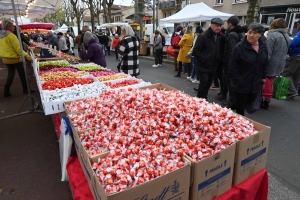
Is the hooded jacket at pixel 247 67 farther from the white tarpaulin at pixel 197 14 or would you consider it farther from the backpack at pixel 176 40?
the white tarpaulin at pixel 197 14

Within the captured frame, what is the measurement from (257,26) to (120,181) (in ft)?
8.46

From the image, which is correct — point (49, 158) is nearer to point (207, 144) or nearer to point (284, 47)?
point (207, 144)

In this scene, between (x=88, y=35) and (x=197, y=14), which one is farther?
(x=197, y=14)

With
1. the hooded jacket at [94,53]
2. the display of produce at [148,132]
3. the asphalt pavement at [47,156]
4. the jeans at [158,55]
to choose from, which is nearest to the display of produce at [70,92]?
the display of produce at [148,132]

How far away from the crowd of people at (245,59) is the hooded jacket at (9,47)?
420cm

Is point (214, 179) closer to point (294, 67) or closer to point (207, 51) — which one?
point (207, 51)

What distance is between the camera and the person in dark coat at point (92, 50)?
4.98m

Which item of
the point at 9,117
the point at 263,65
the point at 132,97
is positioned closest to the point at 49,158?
the point at 132,97

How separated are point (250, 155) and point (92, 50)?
4.66 meters

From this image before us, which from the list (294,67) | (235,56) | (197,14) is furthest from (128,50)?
(197,14)

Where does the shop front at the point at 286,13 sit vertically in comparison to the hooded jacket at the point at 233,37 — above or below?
above

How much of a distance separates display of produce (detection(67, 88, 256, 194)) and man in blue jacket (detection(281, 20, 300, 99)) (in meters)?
4.30

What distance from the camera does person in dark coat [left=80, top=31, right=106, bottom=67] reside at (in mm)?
4984

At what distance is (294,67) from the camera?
17.3ft
